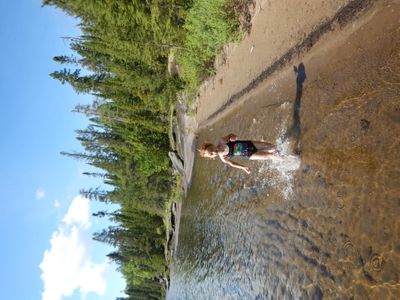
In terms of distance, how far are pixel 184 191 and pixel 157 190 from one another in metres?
7.58

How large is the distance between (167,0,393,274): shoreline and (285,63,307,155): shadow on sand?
1.67 ft

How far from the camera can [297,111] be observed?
10.7 meters

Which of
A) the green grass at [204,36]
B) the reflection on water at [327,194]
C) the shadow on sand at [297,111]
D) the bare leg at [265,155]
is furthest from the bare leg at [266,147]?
the green grass at [204,36]

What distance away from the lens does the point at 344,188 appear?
26.9ft

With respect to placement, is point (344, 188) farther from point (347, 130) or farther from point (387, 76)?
point (387, 76)

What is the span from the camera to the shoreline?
9.23 meters

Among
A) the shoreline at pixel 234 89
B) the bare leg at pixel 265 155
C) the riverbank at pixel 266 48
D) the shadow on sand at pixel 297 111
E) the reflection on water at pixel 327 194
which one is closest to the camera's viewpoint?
the reflection on water at pixel 327 194

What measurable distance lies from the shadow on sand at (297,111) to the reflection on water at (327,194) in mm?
145

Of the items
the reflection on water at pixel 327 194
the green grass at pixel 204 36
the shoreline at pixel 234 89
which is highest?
the green grass at pixel 204 36

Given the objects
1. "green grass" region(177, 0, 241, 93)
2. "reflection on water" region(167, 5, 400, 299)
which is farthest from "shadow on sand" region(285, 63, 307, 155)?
"green grass" region(177, 0, 241, 93)

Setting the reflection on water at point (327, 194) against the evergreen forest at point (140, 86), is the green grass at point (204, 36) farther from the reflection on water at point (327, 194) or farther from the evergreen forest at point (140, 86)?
the reflection on water at point (327, 194)

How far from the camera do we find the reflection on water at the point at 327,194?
711cm

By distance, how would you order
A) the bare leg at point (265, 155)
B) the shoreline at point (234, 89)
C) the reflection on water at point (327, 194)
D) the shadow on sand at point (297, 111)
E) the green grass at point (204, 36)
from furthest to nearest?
the green grass at point (204, 36), the bare leg at point (265, 155), the shadow on sand at point (297, 111), the shoreline at point (234, 89), the reflection on water at point (327, 194)

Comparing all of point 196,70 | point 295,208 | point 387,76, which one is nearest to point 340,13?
point 387,76
